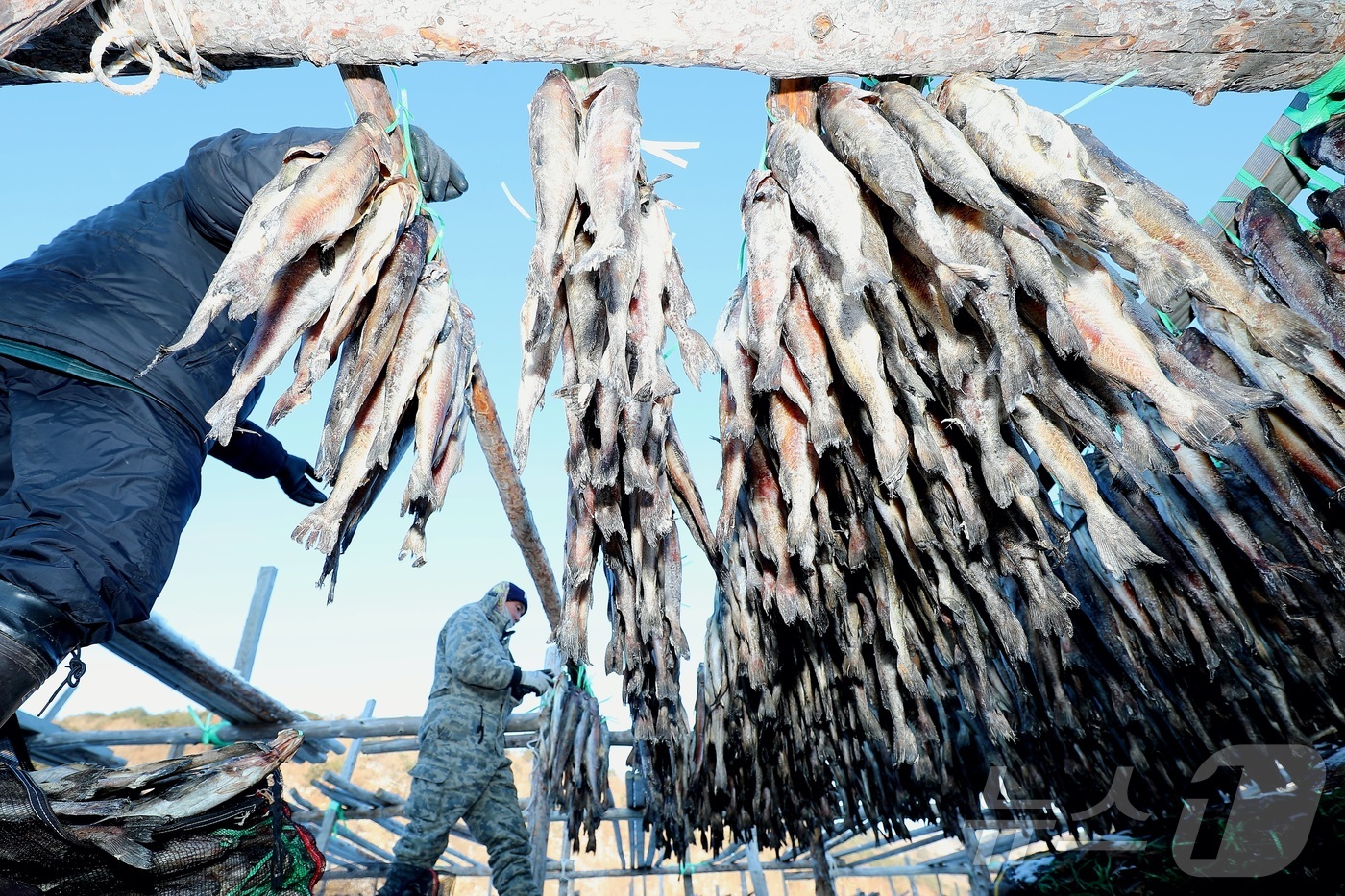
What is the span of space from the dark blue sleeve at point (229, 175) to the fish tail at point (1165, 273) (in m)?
2.26

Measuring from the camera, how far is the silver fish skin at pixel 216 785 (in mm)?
1733

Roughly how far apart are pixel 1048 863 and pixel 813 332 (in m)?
6.65

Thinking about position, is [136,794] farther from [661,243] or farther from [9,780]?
[661,243]

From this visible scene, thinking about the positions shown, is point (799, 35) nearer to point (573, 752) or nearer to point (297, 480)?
point (297, 480)

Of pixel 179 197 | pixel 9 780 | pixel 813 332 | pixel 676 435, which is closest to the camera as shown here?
pixel 9 780

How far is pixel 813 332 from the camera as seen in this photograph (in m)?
2.06

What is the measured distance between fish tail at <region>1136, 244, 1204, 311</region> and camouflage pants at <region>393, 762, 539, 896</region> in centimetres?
549

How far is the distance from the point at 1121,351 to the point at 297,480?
3335mm

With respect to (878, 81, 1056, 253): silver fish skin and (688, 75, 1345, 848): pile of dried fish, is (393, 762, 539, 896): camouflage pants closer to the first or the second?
(688, 75, 1345, 848): pile of dried fish

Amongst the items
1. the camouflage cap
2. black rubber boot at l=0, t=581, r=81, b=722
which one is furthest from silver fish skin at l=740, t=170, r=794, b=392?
the camouflage cap

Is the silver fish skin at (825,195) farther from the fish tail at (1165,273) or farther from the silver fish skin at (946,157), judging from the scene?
the fish tail at (1165,273)

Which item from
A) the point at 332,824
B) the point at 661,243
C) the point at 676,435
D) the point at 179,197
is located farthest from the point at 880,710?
the point at 332,824

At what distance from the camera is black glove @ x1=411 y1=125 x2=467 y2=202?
6.91 feet

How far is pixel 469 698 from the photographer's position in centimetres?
609
